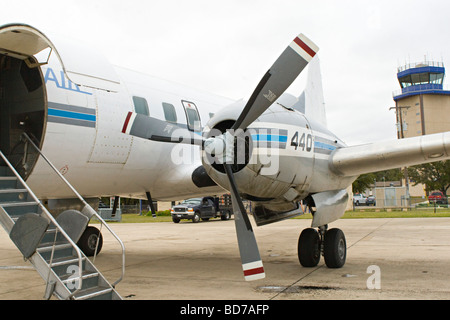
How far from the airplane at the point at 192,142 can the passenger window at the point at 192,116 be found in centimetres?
97

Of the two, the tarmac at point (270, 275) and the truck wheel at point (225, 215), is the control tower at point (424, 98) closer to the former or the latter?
the truck wheel at point (225, 215)

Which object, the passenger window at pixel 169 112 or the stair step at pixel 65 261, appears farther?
the passenger window at pixel 169 112

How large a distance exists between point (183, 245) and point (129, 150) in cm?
659

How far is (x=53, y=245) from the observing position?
5469 millimetres

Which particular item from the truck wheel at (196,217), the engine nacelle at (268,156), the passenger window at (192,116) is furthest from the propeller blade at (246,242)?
the truck wheel at (196,217)

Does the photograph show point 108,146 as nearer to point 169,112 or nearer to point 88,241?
point 169,112

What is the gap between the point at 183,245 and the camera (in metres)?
14.4

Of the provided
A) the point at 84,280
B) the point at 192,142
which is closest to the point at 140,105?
the point at 192,142

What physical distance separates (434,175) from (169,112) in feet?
217

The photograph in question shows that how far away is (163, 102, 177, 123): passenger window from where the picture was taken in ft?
31.1

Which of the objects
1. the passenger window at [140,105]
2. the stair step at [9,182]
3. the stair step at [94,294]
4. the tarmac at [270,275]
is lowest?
the tarmac at [270,275]

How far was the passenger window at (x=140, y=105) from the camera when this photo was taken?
28.8 feet
